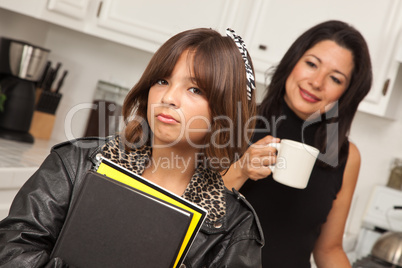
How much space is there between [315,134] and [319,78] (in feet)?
0.57

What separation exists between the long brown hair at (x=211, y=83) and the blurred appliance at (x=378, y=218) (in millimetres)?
1536

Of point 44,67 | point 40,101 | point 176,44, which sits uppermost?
point 176,44

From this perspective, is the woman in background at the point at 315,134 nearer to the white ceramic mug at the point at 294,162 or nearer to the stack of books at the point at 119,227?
the white ceramic mug at the point at 294,162

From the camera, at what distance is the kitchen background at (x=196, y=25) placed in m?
2.09

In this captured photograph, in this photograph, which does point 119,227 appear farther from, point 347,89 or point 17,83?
point 17,83

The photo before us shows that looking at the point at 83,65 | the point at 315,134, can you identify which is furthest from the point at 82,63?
the point at 315,134

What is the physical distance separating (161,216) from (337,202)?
2.89ft

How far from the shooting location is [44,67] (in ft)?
8.14

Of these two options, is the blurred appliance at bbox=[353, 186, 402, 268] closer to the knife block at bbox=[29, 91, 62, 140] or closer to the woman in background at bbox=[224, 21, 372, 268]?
the woman in background at bbox=[224, 21, 372, 268]

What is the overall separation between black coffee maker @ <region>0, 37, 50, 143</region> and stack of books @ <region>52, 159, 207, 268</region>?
165 centimetres

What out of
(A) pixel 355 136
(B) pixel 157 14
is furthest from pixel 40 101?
(A) pixel 355 136

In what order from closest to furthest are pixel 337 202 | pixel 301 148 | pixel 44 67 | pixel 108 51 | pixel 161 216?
pixel 161 216 < pixel 301 148 < pixel 337 202 < pixel 44 67 < pixel 108 51

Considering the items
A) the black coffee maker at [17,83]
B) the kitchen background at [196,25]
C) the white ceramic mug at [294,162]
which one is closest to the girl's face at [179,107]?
the white ceramic mug at [294,162]

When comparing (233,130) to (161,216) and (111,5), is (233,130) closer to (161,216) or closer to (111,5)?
(161,216)
